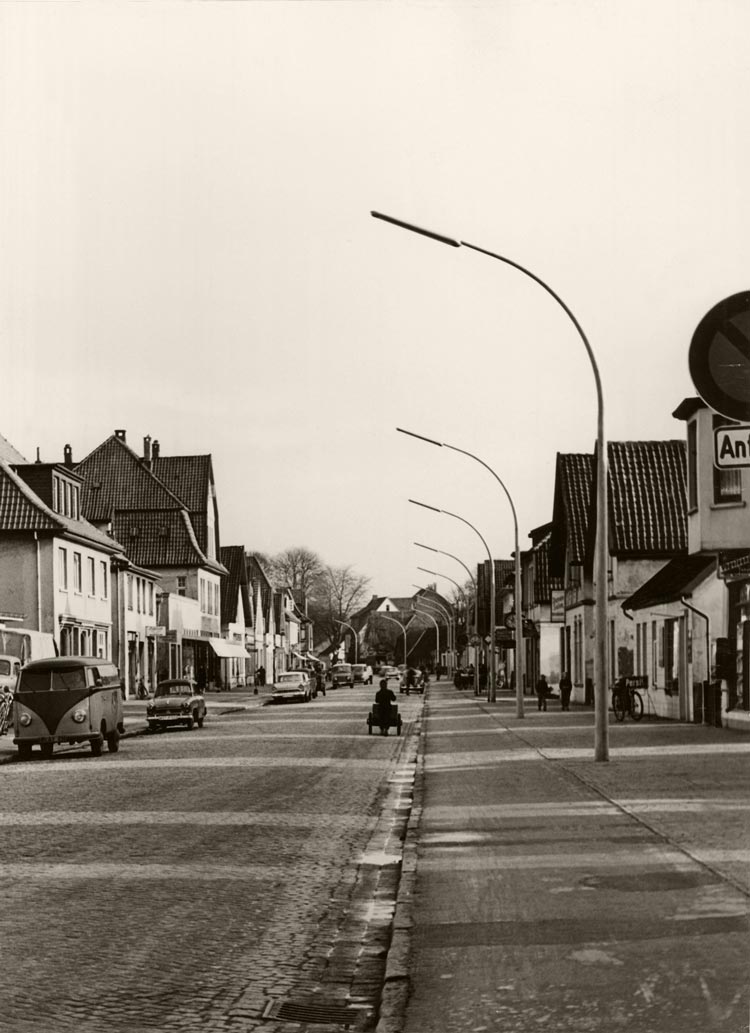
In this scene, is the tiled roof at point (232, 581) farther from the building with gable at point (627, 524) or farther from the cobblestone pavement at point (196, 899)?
the cobblestone pavement at point (196, 899)

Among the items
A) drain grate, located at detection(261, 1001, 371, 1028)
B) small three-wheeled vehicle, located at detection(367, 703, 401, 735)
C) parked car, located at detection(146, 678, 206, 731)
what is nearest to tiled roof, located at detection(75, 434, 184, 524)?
parked car, located at detection(146, 678, 206, 731)

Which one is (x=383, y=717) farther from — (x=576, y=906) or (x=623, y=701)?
(x=576, y=906)

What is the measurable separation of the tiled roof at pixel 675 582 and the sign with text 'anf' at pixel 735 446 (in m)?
27.4

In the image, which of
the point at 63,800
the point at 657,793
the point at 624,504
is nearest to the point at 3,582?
the point at 624,504

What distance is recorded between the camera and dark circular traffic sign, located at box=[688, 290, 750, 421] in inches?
211

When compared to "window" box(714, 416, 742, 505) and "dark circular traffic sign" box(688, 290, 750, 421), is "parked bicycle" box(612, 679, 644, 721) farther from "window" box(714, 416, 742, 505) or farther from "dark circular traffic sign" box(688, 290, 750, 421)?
"dark circular traffic sign" box(688, 290, 750, 421)

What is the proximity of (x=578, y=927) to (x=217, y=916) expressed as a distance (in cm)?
238

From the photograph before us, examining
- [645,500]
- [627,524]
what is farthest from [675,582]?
[645,500]

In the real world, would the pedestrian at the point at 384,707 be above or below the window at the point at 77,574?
below

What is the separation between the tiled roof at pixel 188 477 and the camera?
90375 millimetres

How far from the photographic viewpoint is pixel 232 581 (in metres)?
101

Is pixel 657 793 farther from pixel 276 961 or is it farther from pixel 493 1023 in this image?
pixel 493 1023

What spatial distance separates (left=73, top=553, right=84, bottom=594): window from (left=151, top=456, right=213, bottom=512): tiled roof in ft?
102

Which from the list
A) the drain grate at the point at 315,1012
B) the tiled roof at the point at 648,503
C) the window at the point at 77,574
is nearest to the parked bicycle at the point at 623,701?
the tiled roof at the point at 648,503
